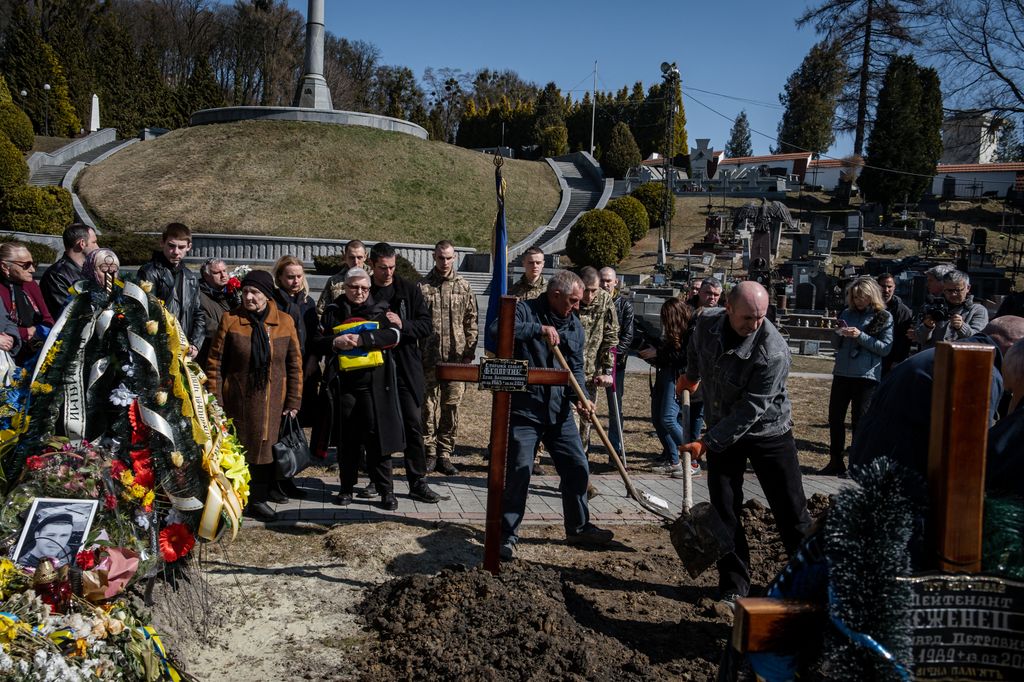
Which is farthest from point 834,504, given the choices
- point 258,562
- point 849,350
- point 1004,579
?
point 849,350

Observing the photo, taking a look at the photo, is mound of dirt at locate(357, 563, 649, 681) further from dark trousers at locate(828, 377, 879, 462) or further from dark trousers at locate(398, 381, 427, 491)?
dark trousers at locate(828, 377, 879, 462)

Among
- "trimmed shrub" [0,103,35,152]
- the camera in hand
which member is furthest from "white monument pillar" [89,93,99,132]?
the camera in hand

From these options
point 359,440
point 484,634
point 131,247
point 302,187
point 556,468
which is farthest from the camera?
point 302,187

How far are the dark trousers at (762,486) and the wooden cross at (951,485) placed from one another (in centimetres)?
262

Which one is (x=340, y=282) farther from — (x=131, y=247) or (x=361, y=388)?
(x=131, y=247)

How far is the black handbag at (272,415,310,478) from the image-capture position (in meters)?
5.46

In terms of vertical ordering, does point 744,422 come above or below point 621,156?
below

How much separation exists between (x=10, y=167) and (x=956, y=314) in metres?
28.2

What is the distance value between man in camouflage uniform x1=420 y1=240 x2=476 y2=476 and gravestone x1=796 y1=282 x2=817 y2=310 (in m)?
16.6

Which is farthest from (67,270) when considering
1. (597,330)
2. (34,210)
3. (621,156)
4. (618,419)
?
(621,156)

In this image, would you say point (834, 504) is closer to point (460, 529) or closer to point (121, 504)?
point (121, 504)

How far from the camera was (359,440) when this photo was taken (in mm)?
5863

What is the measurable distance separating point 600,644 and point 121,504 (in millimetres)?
2281

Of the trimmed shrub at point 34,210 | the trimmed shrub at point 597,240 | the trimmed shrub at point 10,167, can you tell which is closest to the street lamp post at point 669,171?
the trimmed shrub at point 597,240
